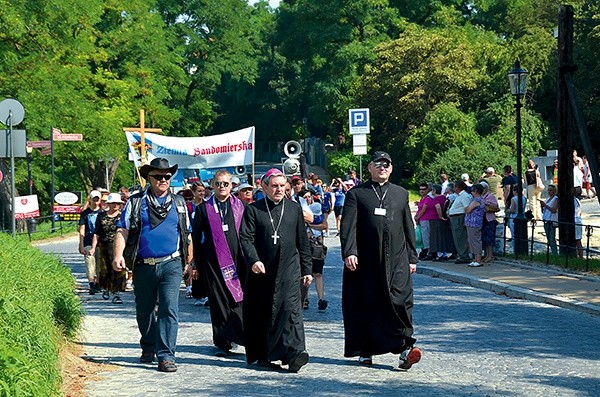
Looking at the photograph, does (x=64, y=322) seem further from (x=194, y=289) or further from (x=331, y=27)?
(x=331, y=27)

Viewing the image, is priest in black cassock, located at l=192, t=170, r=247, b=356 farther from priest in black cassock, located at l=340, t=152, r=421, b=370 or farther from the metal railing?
the metal railing

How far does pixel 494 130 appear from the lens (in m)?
51.9

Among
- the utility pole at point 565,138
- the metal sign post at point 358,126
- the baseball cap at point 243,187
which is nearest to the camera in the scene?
the baseball cap at point 243,187

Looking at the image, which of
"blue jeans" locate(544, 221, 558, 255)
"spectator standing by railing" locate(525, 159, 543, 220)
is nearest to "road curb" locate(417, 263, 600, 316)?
"blue jeans" locate(544, 221, 558, 255)

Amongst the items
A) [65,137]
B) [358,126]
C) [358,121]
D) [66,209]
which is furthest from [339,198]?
[66,209]

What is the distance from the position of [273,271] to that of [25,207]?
19.3 m

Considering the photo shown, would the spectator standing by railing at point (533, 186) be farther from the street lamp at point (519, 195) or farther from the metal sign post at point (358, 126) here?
the street lamp at point (519, 195)

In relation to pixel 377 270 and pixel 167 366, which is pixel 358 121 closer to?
pixel 377 270

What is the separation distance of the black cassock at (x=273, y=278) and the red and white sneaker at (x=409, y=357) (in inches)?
34.0

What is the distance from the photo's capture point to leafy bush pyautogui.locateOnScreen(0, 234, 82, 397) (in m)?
6.14

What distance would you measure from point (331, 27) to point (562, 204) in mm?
47058

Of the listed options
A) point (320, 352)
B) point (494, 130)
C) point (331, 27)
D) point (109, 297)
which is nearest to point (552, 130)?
point (494, 130)

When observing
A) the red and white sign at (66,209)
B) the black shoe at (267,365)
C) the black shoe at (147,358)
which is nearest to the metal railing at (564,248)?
the black shoe at (267,365)

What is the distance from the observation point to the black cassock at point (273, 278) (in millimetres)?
10211
